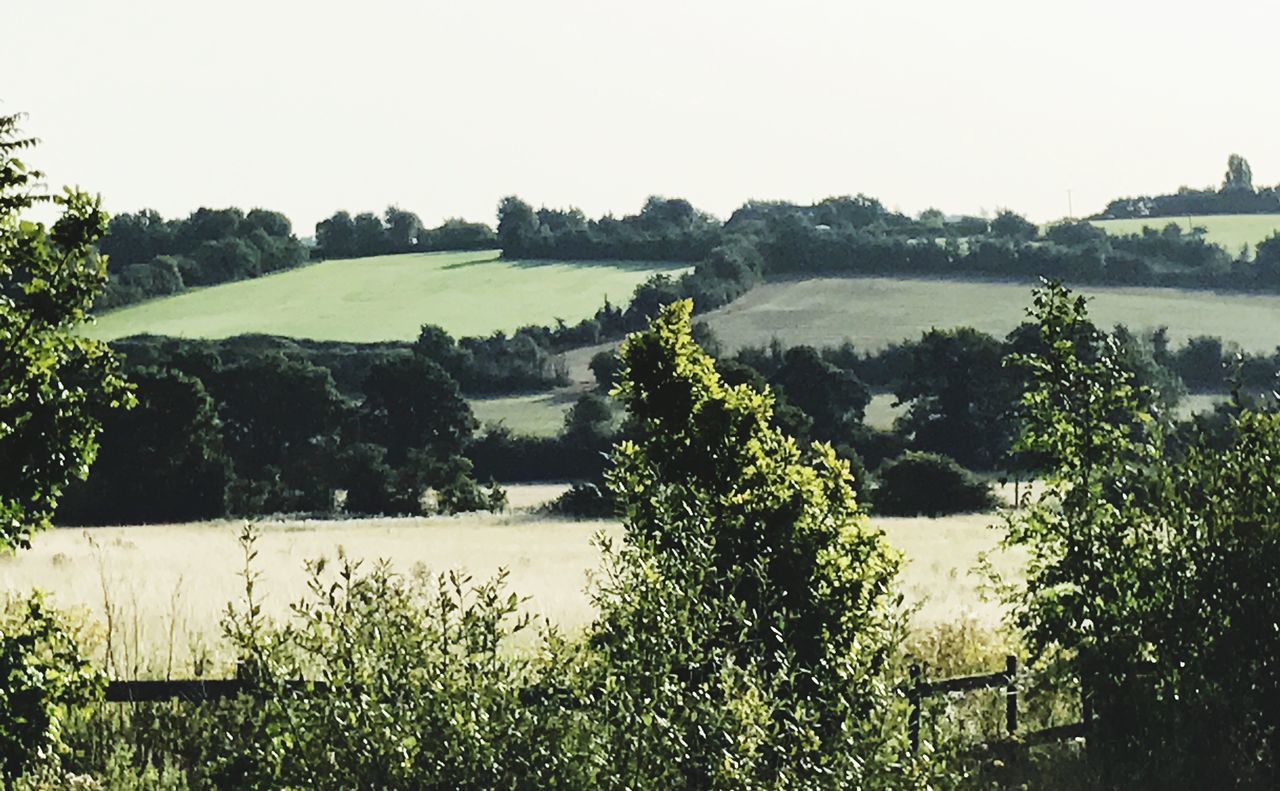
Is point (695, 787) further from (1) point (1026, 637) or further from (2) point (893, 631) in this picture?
(1) point (1026, 637)

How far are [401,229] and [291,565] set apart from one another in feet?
373

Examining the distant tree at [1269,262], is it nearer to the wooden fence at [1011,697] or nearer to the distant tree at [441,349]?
the distant tree at [441,349]

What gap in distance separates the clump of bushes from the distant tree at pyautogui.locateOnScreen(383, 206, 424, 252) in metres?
87.5

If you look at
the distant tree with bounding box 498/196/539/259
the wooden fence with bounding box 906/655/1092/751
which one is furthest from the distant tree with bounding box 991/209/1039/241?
the wooden fence with bounding box 906/655/1092/751

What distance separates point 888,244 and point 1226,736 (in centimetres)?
11384

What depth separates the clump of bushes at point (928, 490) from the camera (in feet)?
206

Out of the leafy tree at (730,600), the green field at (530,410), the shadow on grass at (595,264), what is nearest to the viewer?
the leafy tree at (730,600)

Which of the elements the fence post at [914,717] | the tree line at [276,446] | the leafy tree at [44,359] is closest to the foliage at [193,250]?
the tree line at [276,446]

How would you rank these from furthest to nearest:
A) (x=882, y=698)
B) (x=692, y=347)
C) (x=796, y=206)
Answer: (x=796, y=206) < (x=692, y=347) < (x=882, y=698)

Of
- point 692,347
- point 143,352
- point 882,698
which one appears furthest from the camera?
point 143,352

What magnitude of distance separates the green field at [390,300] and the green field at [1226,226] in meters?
37.4

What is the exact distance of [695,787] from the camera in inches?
375

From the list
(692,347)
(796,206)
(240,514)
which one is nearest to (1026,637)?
(692,347)

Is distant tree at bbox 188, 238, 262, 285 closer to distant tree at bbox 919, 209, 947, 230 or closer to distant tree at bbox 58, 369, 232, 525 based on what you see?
distant tree at bbox 919, 209, 947, 230
